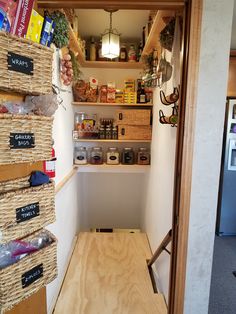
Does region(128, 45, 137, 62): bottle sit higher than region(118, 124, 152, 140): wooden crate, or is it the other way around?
region(128, 45, 137, 62): bottle

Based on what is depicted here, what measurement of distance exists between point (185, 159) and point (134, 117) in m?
1.75

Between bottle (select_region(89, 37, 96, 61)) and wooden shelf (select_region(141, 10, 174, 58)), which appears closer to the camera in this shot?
wooden shelf (select_region(141, 10, 174, 58))

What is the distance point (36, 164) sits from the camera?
114cm

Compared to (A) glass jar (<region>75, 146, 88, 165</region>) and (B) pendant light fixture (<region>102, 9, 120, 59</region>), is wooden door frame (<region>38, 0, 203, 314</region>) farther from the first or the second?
(A) glass jar (<region>75, 146, 88, 165</region>)

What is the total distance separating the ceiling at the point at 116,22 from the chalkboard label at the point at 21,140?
1977mm

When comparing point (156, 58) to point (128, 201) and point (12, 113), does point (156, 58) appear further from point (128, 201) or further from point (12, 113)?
point (128, 201)

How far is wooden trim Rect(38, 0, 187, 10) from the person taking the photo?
114 centimetres

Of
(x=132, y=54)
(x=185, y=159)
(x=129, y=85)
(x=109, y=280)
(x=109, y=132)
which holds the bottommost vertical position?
(x=109, y=280)

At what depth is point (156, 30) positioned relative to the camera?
193 cm

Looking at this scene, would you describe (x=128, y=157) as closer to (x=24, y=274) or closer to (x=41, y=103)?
(x=41, y=103)

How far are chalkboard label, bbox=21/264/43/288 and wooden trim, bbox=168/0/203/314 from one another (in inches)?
28.4

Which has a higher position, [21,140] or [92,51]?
[92,51]

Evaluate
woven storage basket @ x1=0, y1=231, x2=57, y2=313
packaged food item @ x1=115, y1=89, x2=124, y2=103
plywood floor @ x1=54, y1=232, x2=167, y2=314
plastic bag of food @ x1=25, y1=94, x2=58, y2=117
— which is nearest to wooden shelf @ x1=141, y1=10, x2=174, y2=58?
packaged food item @ x1=115, y1=89, x2=124, y2=103

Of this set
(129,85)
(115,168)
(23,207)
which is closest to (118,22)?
(129,85)
